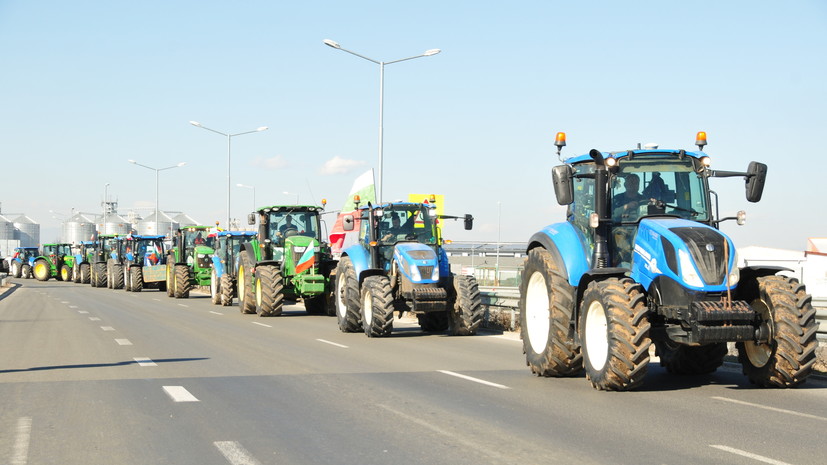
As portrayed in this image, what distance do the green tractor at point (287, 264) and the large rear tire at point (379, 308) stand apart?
264 inches

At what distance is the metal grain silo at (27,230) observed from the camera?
5768 inches

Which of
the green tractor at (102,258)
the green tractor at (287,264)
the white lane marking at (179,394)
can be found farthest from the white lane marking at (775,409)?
the green tractor at (102,258)

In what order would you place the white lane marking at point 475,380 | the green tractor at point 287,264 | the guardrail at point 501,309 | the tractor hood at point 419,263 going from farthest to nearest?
the green tractor at point 287,264 → the guardrail at point 501,309 → the tractor hood at point 419,263 → the white lane marking at point 475,380

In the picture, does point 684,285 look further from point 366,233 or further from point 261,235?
point 261,235

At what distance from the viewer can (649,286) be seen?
10.7 meters

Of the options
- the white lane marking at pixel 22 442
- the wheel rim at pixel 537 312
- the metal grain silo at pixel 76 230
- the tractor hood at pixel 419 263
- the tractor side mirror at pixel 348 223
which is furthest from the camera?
the metal grain silo at pixel 76 230

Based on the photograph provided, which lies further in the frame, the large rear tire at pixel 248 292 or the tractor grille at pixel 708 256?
the large rear tire at pixel 248 292

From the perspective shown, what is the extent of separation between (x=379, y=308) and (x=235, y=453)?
36.3 ft

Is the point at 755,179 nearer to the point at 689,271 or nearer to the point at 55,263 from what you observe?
the point at 689,271

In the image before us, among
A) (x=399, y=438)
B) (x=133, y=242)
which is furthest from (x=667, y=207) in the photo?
(x=133, y=242)

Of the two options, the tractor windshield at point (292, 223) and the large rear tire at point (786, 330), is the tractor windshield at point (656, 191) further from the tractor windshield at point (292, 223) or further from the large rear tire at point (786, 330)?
the tractor windshield at point (292, 223)

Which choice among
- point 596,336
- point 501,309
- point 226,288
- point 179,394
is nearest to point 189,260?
point 226,288

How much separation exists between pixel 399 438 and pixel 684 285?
382 centimetres

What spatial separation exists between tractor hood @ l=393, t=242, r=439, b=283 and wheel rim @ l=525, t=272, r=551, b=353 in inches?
227
